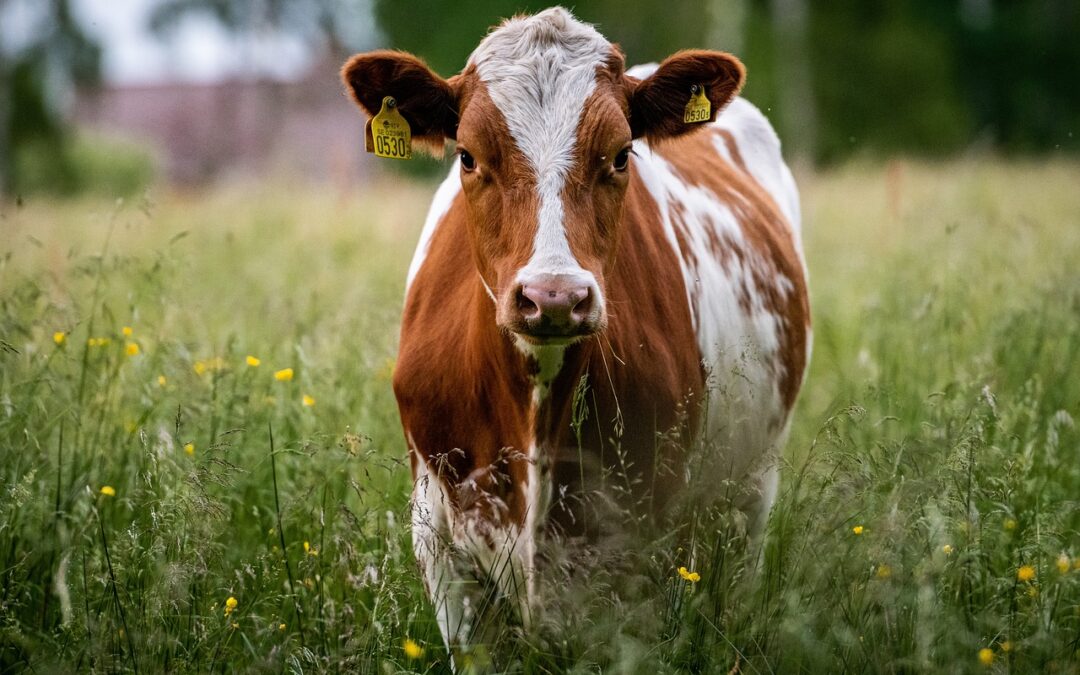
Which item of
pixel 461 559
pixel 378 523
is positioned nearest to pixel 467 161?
pixel 378 523

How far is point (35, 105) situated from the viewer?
70.2 ft

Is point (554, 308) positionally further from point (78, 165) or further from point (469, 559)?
point (78, 165)

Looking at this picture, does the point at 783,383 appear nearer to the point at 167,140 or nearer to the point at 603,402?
the point at 603,402

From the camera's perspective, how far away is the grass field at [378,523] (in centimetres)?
265

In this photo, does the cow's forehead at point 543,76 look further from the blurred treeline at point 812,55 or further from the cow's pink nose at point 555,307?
the blurred treeline at point 812,55

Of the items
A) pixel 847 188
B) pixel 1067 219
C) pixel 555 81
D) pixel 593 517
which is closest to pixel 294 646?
pixel 593 517

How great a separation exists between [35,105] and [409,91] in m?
21.0

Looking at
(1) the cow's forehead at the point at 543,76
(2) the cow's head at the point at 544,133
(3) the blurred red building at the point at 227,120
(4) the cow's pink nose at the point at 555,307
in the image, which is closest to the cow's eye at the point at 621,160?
(2) the cow's head at the point at 544,133

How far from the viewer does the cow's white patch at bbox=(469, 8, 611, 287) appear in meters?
2.66

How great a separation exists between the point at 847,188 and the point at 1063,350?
7.92 m

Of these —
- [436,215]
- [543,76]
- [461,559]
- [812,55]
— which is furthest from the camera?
[812,55]

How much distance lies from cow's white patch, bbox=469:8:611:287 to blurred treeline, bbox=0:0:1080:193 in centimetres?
1889

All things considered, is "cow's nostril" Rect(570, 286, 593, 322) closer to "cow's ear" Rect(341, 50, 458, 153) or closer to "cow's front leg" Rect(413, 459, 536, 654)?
"cow's front leg" Rect(413, 459, 536, 654)

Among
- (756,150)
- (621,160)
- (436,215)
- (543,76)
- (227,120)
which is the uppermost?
(543,76)
